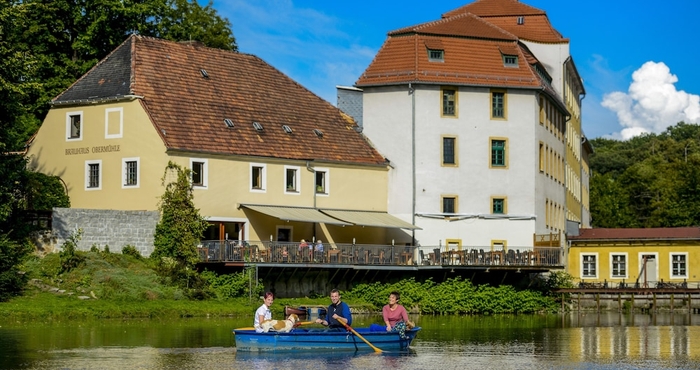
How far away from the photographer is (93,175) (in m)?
57.3

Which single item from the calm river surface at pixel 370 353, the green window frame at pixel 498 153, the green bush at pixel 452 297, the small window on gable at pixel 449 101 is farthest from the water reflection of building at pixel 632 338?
the small window on gable at pixel 449 101

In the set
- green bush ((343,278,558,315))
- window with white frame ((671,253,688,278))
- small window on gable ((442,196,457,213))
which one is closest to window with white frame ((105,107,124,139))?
green bush ((343,278,558,315))

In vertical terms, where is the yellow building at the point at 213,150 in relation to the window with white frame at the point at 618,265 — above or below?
above

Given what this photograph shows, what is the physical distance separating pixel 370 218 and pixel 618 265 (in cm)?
1571

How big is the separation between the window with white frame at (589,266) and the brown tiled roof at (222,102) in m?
13.7

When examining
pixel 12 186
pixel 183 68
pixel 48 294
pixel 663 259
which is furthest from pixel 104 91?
pixel 663 259

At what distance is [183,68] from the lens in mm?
59469

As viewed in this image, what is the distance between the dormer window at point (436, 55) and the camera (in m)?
64.4

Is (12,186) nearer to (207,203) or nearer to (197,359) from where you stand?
(207,203)

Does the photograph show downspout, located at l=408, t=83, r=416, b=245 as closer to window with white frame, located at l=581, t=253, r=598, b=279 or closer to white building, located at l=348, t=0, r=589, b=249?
white building, located at l=348, t=0, r=589, b=249

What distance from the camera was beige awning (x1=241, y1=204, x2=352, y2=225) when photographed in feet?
185

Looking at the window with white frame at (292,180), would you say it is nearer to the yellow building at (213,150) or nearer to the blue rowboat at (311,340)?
the yellow building at (213,150)

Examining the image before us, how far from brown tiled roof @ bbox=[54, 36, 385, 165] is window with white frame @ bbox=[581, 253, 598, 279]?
45.0 ft

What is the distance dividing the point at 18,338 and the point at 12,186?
13.1m
